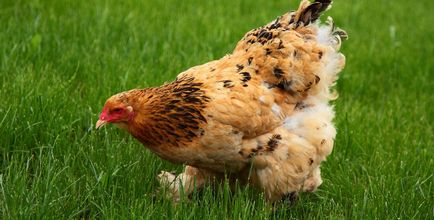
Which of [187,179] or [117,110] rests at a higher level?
[117,110]

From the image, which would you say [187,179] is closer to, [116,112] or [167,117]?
[167,117]

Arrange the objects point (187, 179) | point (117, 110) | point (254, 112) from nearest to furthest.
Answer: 1. point (117, 110)
2. point (254, 112)
3. point (187, 179)

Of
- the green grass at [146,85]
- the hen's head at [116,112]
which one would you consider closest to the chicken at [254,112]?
the hen's head at [116,112]

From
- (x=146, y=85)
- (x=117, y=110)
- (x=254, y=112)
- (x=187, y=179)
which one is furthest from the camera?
(x=146, y=85)

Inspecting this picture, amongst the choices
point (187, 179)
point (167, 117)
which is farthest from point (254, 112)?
point (187, 179)

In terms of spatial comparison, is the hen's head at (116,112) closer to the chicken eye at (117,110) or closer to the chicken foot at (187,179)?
the chicken eye at (117,110)

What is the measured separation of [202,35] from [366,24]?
2439 millimetres

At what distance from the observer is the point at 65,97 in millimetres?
4066

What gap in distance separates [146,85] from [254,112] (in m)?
1.47

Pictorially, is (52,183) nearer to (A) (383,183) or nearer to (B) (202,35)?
(A) (383,183)

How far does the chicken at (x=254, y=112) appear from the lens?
3.19 metres

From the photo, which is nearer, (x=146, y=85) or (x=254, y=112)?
(x=254, y=112)

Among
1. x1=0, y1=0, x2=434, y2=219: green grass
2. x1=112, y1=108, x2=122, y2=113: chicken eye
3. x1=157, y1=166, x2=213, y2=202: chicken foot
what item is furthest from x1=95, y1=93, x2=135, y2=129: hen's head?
x1=157, y1=166, x2=213, y2=202: chicken foot

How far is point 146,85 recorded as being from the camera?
15.0 feet
